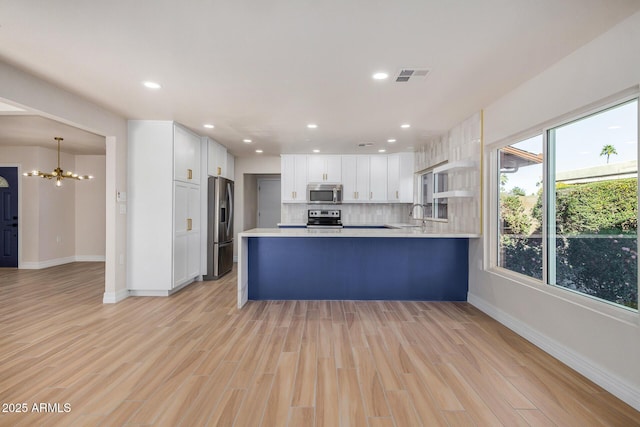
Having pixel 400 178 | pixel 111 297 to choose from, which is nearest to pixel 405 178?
pixel 400 178

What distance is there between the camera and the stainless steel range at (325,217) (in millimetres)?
6867

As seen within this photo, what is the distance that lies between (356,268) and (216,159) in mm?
3212

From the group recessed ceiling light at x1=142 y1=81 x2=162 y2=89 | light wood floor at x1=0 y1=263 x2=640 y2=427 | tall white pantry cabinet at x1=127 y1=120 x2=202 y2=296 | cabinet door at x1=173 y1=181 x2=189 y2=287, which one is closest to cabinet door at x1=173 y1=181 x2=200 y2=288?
cabinet door at x1=173 y1=181 x2=189 y2=287

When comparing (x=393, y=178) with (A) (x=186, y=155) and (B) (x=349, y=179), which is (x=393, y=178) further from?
(A) (x=186, y=155)

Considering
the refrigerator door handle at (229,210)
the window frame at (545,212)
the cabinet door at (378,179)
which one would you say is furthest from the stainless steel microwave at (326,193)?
the window frame at (545,212)

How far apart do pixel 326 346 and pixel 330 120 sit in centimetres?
277

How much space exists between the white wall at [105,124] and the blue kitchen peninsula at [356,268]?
1694 millimetres

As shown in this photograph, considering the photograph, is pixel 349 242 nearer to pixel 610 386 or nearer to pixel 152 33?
pixel 610 386

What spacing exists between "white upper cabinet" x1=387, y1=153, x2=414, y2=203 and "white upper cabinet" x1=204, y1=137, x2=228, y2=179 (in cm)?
328

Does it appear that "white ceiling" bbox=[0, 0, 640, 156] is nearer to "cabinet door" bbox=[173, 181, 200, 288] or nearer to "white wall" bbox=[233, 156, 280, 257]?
"cabinet door" bbox=[173, 181, 200, 288]

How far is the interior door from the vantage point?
6383mm

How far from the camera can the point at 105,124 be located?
3932mm

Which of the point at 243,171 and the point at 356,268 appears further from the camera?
the point at 243,171

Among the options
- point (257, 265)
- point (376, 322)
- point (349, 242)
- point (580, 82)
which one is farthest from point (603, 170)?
point (257, 265)
